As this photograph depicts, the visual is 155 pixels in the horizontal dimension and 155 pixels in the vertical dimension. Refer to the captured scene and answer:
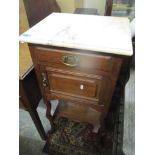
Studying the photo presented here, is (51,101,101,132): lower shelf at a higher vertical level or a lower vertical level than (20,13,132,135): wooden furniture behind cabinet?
lower

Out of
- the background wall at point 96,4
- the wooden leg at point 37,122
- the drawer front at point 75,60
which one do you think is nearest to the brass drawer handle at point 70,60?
the drawer front at point 75,60

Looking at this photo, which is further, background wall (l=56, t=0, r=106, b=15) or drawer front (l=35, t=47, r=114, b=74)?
background wall (l=56, t=0, r=106, b=15)

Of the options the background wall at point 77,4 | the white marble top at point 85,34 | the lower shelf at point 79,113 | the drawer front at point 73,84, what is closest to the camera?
the white marble top at point 85,34

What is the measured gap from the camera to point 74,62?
653 mm

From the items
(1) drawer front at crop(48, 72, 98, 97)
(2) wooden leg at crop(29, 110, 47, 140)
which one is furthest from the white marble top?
(2) wooden leg at crop(29, 110, 47, 140)

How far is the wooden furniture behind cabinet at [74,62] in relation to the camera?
1.98 feet

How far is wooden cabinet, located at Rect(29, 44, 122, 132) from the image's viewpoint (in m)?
0.63

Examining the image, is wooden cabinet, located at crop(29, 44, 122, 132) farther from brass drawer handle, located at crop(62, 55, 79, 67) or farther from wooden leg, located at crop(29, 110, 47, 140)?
wooden leg, located at crop(29, 110, 47, 140)

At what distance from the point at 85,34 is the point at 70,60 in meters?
0.13

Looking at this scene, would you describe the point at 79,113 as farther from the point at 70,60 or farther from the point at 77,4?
the point at 77,4

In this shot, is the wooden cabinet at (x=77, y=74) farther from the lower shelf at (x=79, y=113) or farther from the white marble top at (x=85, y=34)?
the lower shelf at (x=79, y=113)

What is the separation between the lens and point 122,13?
4.25ft
